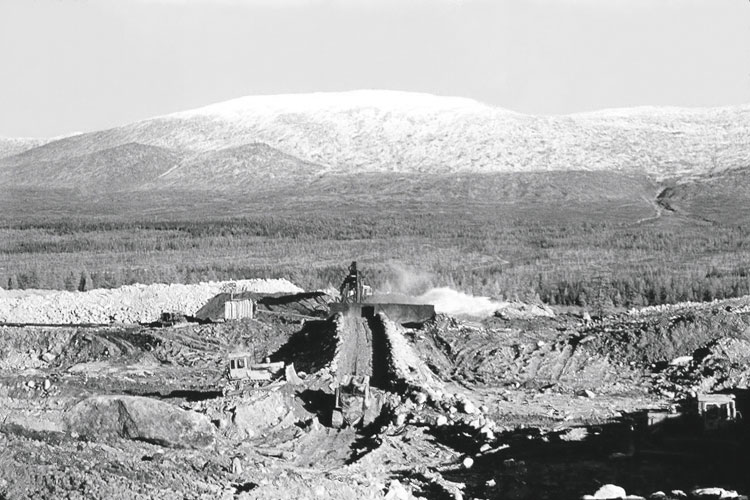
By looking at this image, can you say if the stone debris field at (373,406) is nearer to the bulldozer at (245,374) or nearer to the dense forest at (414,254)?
the bulldozer at (245,374)

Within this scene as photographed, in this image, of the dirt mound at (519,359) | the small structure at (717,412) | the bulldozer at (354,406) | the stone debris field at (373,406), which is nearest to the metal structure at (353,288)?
the stone debris field at (373,406)

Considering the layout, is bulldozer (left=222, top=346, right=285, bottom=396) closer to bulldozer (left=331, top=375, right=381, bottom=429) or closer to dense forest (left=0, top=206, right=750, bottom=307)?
bulldozer (left=331, top=375, right=381, bottom=429)

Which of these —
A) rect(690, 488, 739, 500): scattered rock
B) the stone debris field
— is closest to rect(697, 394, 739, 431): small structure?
the stone debris field

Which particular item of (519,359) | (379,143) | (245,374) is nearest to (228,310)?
(519,359)

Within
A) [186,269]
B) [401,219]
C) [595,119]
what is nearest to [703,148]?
[595,119]

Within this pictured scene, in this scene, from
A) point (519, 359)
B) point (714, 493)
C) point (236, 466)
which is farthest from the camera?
point (519, 359)

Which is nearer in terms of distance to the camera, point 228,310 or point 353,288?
point 228,310

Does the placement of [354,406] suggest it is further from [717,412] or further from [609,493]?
[609,493]

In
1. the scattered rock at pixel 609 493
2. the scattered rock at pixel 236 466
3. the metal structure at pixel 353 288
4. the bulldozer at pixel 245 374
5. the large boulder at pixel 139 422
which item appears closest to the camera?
the scattered rock at pixel 609 493
